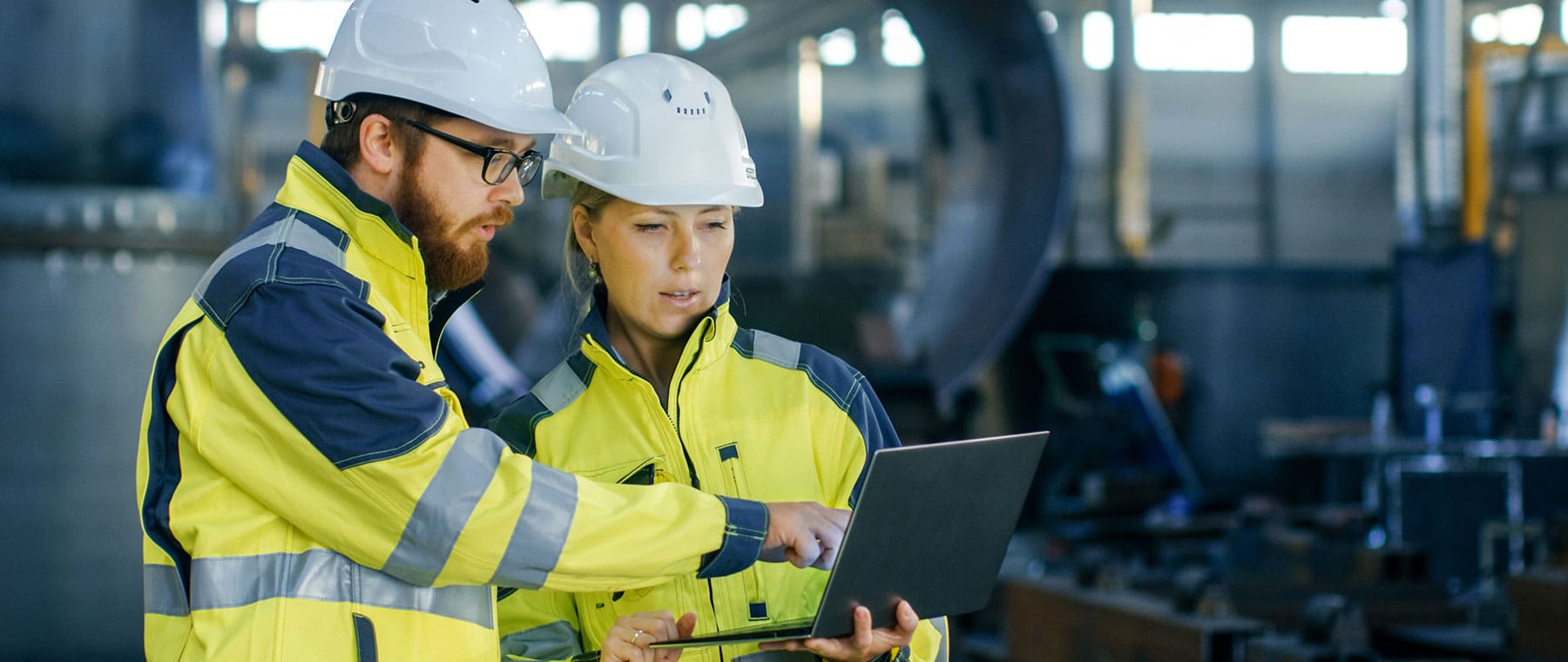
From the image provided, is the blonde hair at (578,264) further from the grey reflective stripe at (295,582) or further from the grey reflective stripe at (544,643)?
the grey reflective stripe at (295,582)

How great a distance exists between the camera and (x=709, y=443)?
1.87 m

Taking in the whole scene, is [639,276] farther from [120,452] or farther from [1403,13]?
[1403,13]

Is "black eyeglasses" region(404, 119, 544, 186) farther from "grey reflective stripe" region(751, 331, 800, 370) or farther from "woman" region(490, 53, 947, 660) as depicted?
"grey reflective stripe" region(751, 331, 800, 370)

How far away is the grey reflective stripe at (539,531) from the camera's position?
1.54 meters

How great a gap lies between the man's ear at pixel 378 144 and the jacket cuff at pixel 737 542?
1.86ft

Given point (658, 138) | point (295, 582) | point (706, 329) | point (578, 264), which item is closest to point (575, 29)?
point (578, 264)

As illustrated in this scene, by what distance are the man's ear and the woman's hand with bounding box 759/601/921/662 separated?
0.75m

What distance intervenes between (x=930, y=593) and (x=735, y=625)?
27cm

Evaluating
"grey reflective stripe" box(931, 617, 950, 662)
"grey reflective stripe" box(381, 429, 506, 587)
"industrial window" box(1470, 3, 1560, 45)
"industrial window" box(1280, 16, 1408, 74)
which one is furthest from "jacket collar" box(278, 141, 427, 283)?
"industrial window" box(1280, 16, 1408, 74)

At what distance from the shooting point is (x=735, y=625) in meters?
1.84

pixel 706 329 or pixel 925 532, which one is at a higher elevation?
pixel 706 329

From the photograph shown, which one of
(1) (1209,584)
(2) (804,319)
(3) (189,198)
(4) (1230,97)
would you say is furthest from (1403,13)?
(3) (189,198)

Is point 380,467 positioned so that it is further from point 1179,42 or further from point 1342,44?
point 1342,44

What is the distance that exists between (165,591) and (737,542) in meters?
0.65
